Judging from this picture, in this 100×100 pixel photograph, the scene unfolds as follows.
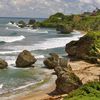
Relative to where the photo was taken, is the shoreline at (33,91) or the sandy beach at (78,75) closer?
the sandy beach at (78,75)

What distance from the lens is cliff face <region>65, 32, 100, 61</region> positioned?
45775mm

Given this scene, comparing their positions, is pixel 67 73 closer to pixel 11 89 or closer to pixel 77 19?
pixel 11 89

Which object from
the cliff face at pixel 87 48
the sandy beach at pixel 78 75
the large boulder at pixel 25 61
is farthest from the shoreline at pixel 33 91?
the cliff face at pixel 87 48

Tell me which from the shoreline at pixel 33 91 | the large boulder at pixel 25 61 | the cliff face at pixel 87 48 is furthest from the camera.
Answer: the cliff face at pixel 87 48

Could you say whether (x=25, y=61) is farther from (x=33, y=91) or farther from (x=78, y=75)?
(x=33, y=91)

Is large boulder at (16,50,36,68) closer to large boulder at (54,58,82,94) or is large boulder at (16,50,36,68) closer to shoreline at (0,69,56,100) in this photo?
shoreline at (0,69,56,100)

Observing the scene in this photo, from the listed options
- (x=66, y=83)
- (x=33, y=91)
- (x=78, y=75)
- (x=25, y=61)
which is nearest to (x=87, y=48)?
(x=25, y=61)

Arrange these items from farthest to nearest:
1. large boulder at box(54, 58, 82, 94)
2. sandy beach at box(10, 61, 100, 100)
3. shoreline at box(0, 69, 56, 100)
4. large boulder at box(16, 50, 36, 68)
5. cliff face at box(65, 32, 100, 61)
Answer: cliff face at box(65, 32, 100, 61) < large boulder at box(16, 50, 36, 68) < shoreline at box(0, 69, 56, 100) < large boulder at box(54, 58, 82, 94) < sandy beach at box(10, 61, 100, 100)

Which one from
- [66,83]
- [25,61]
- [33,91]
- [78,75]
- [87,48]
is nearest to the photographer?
[66,83]

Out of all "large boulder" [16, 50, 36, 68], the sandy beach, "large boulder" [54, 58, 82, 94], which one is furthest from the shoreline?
"large boulder" [16, 50, 36, 68]

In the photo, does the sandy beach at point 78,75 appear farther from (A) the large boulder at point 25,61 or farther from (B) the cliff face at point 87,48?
(A) the large boulder at point 25,61

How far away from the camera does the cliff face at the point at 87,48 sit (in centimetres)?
4578

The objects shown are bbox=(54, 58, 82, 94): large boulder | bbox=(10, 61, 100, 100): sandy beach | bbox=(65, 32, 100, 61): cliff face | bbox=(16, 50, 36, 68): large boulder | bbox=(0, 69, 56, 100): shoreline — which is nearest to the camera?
bbox=(10, 61, 100, 100): sandy beach

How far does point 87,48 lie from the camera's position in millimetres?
47281
